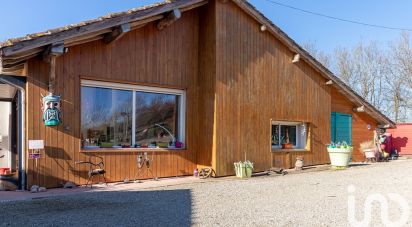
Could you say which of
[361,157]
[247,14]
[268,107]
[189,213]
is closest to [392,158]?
[361,157]

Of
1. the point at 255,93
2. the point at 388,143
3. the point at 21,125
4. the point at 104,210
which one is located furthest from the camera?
the point at 388,143

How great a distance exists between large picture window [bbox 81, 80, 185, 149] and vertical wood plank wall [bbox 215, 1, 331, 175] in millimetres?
1209

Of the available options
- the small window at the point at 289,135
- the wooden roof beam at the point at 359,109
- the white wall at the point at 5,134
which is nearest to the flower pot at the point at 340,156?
the small window at the point at 289,135

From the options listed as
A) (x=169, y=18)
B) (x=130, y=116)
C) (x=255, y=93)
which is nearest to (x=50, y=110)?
(x=130, y=116)

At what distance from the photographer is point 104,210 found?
5.93 meters

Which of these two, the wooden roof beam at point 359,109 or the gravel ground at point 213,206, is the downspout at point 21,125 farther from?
the wooden roof beam at point 359,109

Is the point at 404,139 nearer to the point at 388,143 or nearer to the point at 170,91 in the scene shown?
the point at 388,143

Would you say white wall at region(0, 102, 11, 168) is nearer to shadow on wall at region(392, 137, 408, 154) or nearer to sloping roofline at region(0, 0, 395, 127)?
sloping roofline at region(0, 0, 395, 127)

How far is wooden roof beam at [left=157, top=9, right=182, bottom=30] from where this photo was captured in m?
9.75

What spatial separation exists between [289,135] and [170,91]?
5161 mm

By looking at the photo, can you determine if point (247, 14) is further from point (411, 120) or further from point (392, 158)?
point (411, 120)

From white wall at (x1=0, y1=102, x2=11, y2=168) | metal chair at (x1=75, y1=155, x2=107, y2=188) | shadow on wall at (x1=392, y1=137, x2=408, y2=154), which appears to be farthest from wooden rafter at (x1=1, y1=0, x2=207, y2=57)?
shadow on wall at (x1=392, y1=137, x2=408, y2=154)

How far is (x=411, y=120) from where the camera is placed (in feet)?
101

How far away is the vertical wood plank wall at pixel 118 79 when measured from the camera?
26.3 ft
